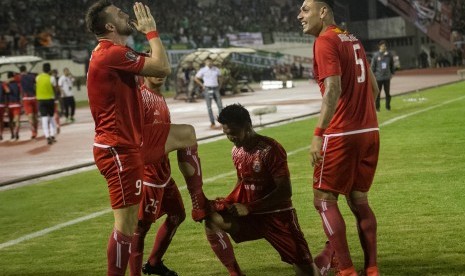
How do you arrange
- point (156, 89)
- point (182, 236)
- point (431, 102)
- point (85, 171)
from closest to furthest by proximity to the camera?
point (156, 89), point (182, 236), point (85, 171), point (431, 102)

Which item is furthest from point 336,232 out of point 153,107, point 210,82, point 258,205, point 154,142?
point 210,82

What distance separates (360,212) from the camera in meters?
7.28

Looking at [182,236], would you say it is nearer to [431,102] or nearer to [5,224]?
[5,224]

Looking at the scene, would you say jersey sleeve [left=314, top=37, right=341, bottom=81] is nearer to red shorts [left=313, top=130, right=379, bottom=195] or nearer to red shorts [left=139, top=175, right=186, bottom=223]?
red shorts [left=313, top=130, right=379, bottom=195]

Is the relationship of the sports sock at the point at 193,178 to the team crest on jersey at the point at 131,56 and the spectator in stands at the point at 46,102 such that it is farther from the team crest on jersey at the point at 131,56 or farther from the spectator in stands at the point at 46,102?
the spectator in stands at the point at 46,102

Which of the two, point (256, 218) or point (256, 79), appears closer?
point (256, 218)

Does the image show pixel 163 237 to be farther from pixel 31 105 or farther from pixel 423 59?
pixel 423 59

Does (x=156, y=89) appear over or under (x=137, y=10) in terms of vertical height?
under

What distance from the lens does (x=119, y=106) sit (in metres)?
6.60

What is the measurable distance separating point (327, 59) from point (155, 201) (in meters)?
2.04

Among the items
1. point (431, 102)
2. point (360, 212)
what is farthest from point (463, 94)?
point (360, 212)

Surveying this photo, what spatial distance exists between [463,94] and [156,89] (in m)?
29.9

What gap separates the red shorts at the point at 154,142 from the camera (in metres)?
7.18

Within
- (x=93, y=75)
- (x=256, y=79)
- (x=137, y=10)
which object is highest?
(x=137, y=10)
